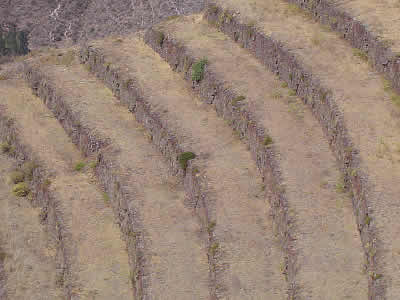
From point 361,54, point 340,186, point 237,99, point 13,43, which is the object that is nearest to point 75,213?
point 237,99

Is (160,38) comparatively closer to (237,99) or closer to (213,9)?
(213,9)

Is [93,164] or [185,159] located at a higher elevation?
[185,159]

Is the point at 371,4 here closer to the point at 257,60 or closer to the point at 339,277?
the point at 257,60

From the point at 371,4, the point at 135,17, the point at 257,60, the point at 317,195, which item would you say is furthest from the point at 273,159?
the point at 135,17

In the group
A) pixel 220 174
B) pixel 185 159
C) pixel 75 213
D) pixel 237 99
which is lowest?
pixel 75 213

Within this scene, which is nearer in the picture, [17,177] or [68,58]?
[17,177]

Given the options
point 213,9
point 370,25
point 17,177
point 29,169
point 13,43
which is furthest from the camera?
point 13,43
